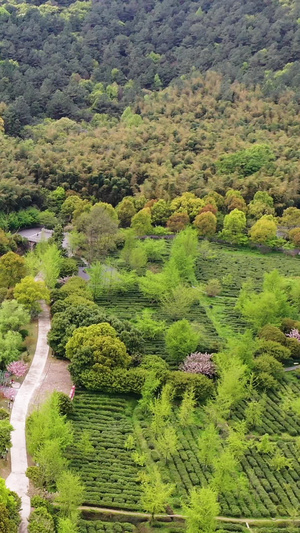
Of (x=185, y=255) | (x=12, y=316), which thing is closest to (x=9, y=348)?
(x=12, y=316)

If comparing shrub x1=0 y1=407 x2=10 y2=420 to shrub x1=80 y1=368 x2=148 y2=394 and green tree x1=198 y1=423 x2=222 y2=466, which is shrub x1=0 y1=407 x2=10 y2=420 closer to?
shrub x1=80 y1=368 x2=148 y2=394

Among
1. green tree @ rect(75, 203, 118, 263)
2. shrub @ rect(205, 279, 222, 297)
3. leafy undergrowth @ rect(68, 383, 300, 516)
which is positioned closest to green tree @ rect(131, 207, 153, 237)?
green tree @ rect(75, 203, 118, 263)

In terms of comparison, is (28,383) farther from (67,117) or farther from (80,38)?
(80,38)

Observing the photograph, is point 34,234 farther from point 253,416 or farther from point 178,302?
point 253,416

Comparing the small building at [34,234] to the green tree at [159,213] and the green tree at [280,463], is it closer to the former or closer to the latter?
the green tree at [159,213]

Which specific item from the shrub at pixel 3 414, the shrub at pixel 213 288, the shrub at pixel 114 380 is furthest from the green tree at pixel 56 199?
the shrub at pixel 3 414

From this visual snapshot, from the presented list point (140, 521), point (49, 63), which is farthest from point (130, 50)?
point (140, 521)
